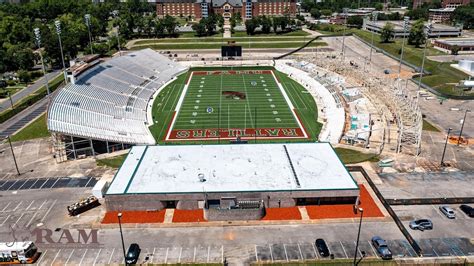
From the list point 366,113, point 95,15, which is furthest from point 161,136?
point 95,15

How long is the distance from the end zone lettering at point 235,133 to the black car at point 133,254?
89.0 feet

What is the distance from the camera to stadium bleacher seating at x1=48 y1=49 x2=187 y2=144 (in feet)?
176

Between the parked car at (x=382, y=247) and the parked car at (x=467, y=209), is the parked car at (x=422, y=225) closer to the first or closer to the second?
the parked car at (x=382, y=247)

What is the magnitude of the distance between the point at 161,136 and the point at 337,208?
106ft

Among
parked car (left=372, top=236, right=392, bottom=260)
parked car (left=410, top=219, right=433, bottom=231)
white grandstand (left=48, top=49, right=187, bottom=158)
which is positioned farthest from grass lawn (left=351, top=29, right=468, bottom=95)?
white grandstand (left=48, top=49, right=187, bottom=158)

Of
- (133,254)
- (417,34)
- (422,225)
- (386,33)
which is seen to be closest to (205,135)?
(133,254)

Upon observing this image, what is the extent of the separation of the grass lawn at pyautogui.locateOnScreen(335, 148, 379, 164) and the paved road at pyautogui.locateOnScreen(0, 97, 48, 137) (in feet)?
186

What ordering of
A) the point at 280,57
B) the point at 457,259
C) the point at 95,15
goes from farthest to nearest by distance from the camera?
1. the point at 95,15
2. the point at 280,57
3. the point at 457,259

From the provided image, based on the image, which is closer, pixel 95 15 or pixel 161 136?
pixel 161 136

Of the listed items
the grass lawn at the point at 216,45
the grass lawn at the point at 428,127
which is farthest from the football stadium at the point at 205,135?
the grass lawn at the point at 216,45

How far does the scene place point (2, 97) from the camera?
8106 cm

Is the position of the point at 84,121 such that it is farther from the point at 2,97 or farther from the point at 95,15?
the point at 95,15

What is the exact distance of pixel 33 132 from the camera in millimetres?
61938

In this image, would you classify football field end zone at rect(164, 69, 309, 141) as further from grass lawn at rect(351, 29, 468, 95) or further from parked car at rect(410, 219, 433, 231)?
grass lawn at rect(351, 29, 468, 95)
